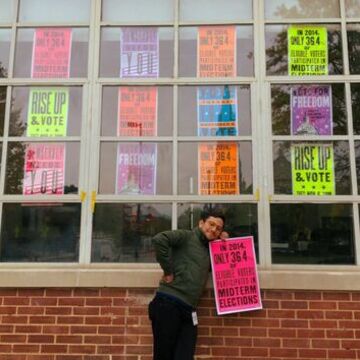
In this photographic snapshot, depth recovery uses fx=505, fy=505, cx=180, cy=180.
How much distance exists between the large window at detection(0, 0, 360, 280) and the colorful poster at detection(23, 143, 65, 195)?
0.01 meters

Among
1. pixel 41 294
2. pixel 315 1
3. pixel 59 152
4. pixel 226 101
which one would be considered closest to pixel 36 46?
pixel 59 152

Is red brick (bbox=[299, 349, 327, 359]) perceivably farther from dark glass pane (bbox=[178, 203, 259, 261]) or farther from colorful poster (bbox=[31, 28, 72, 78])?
colorful poster (bbox=[31, 28, 72, 78])

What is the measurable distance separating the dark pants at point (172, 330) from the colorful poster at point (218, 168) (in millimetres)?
1186

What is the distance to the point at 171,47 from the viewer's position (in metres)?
5.22

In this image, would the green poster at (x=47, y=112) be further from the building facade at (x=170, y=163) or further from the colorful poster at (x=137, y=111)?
the colorful poster at (x=137, y=111)

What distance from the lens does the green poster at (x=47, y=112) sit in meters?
5.11

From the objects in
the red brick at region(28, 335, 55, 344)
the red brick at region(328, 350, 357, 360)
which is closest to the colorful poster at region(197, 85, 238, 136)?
the red brick at region(328, 350, 357, 360)

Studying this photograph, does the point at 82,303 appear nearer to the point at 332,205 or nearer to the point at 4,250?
the point at 4,250

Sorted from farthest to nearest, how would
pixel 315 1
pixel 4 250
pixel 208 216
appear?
pixel 315 1 < pixel 4 250 < pixel 208 216

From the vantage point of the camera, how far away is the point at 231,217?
4.86 metres

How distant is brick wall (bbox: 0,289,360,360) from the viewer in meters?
4.61

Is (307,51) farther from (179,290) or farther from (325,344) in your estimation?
(325,344)

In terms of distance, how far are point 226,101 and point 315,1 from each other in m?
1.46

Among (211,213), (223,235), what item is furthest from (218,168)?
(223,235)
